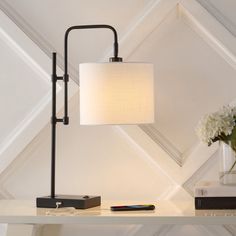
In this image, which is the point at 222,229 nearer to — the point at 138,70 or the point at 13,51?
the point at 138,70

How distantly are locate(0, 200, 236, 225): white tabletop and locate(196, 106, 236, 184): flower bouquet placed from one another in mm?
157

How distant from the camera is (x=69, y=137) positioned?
7.41 feet

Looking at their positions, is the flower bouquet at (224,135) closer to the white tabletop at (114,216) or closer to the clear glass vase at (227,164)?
the clear glass vase at (227,164)

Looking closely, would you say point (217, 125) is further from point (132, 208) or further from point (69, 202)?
point (69, 202)

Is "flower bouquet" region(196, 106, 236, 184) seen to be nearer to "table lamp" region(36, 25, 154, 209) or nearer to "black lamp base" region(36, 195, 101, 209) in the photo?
"table lamp" region(36, 25, 154, 209)

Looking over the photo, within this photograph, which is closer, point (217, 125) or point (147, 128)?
point (217, 125)

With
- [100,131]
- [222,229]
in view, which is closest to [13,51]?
[100,131]

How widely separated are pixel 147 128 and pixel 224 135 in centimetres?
37

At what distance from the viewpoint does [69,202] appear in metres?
1.97

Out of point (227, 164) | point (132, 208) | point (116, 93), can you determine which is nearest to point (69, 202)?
point (132, 208)

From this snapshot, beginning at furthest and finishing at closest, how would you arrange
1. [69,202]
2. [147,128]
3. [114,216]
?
[147,128]
[69,202]
[114,216]

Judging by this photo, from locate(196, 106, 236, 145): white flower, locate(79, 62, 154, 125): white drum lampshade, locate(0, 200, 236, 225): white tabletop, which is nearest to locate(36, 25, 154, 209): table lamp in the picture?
locate(79, 62, 154, 125): white drum lampshade

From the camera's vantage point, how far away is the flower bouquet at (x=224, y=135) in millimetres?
1888

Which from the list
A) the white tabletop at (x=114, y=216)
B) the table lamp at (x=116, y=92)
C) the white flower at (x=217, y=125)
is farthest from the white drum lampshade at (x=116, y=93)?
the white tabletop at (x=114, y=216)
